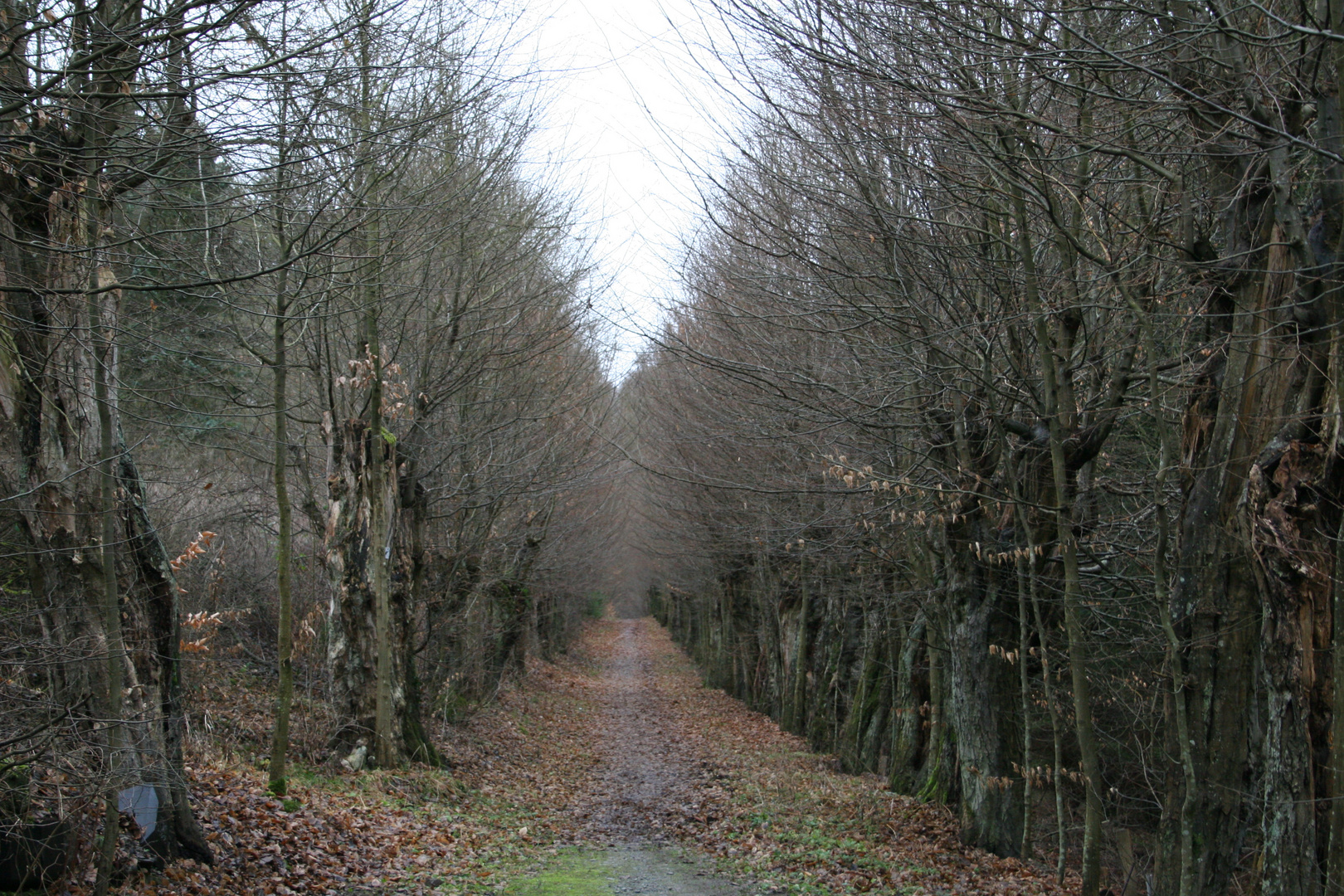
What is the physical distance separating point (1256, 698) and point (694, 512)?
48.5ft

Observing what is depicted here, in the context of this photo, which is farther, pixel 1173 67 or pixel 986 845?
pixel 986 845

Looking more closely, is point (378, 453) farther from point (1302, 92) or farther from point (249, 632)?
point (1302, 92)

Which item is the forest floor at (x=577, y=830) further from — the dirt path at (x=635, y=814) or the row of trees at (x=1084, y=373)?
the row of trees at (x=1084, y=373)

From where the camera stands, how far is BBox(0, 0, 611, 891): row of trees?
14.6 ft

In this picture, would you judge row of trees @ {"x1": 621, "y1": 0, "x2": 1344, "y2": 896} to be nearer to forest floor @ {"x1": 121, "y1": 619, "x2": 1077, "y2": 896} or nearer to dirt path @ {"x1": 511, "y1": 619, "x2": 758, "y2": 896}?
forest floor @ {"x1": 121, "y1": 619, "x2": 1077, "y2": 896}

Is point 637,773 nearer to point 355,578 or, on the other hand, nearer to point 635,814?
point 635,814

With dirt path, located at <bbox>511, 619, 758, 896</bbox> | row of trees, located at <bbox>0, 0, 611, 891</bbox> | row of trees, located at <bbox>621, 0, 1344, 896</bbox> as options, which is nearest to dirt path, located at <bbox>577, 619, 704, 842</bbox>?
dirt path, located at <bbox>511, 619, 758, 896</bbox>

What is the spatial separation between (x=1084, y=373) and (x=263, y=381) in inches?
463

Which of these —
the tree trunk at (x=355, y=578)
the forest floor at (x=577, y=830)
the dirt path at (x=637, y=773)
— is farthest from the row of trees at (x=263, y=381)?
the dirt path at (x=637, y=773)

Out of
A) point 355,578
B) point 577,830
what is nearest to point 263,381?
point 355,578

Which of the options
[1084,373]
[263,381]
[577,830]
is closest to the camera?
[1084,373]

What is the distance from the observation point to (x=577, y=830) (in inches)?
408

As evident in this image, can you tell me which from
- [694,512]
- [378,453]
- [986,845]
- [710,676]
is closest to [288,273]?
[378,453]

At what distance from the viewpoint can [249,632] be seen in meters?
14.7
